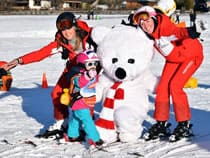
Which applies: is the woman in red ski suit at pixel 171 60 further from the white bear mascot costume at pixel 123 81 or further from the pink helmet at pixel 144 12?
the white bear mascot costume at pixel 123 81

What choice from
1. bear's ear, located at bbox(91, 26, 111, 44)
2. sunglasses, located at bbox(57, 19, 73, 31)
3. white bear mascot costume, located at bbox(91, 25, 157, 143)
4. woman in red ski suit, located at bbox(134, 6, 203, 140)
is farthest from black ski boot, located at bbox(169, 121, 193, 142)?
sunglasses, located at bbox(57, 19, 73, 31)

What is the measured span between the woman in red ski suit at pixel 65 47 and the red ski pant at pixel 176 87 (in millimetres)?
990

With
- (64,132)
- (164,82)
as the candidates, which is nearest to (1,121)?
(64,132)

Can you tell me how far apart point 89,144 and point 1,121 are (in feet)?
7.04

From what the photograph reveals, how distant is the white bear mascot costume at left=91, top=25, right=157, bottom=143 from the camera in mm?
5898

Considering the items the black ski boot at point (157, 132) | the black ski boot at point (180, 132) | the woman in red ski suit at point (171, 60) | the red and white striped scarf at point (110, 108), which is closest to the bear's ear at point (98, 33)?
the woman in red ski suit at point (171, 60)

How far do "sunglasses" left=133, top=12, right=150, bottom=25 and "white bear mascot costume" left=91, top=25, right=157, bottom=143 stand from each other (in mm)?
104

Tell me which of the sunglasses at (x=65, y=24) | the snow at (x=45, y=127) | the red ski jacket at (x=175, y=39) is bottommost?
the snow at (x=45, y=127)

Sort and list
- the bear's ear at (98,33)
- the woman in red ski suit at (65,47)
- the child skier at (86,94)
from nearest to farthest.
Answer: the child skier at (86,94), the woman in red ski suit at (65,47), the bear's ear at (98,33)

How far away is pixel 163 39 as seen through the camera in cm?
582

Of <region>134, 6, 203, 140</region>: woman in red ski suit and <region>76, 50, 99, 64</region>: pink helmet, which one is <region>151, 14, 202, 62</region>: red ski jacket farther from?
<region>76, 50, 99, 64</region>: pink helmet

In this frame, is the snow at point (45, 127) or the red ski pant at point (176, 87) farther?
the red ski pant at point (176, 87)

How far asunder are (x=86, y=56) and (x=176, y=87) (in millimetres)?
1079

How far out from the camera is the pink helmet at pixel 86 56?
5770 millimetres
